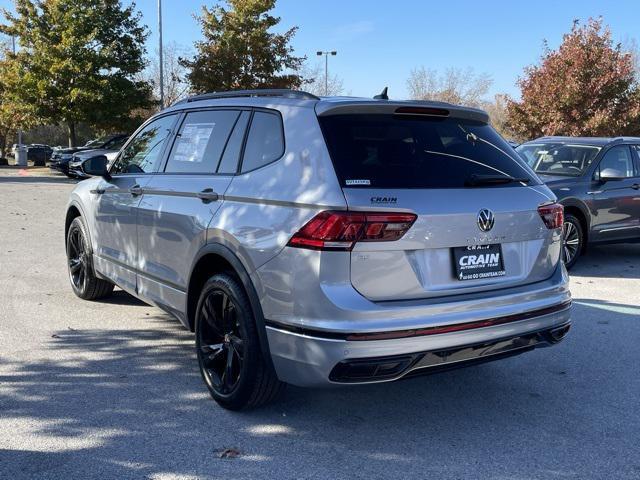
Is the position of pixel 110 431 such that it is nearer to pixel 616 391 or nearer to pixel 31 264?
pixel 616 391

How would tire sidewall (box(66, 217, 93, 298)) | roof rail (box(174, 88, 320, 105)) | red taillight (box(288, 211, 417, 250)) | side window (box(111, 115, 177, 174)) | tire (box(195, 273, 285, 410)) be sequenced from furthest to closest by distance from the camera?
tire sidewall (box(66, 217, 93, 298))
side window (box(111, 115, 177, 174))
roof rail (box(174, 88, 320, 105))
tire (box(195, 273, 285, 410))
red taillight (box(288, 211, 417, 250))

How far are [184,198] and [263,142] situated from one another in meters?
0.79

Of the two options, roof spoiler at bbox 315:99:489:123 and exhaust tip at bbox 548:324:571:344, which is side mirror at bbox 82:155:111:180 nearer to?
roof spoiler at bbox 315:99:489:123

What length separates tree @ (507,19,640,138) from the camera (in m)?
21.1

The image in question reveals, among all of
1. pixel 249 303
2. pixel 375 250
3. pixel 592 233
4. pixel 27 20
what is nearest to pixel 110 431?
pixel 249 303

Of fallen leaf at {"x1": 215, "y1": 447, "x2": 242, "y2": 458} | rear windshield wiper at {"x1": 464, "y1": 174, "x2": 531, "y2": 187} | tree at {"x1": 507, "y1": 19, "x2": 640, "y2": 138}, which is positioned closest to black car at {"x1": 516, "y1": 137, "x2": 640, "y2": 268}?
rear windshield wiper at {"x1": 464, "y1": 174, "x2": 531, "y2": 187}

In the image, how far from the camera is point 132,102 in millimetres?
30453

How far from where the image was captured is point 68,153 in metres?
26.7

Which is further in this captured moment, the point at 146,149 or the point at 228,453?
the point at 146,149

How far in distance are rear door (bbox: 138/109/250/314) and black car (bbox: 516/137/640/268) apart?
18.6 ft

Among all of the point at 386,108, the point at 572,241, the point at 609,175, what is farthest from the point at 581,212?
the point at 386,108

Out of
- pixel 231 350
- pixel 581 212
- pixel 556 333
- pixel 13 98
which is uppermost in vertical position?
pixel 13 98

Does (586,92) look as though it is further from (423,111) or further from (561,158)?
(423,111)

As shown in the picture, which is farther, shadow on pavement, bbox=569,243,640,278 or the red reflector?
shadow on pavement, bbox=569,243,640,278
